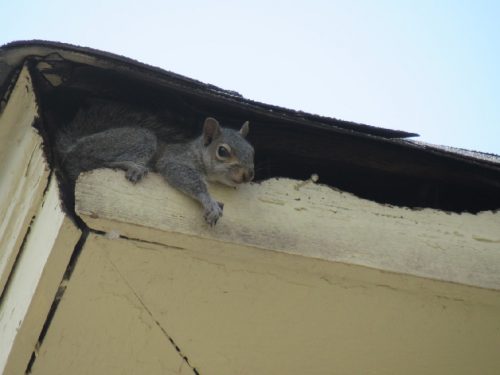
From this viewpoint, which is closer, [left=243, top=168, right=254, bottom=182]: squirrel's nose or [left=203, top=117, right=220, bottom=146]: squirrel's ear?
[left=243, top=168, right=254, bottom=182]: squirrel's nose

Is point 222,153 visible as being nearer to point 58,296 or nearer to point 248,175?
point 248,175

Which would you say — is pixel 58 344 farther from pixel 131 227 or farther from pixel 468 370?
pixel 468 370

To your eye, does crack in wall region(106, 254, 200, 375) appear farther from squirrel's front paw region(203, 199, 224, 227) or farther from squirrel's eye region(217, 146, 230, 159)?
squirrel's eye region(217, 146, 230, 159)

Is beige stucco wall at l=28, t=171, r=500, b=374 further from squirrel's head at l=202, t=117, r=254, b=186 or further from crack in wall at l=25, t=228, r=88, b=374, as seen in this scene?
squirrel's head at l=202, t=117, r=254, b=186

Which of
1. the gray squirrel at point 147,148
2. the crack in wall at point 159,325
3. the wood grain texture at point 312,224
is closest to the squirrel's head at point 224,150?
the gray squirrel at point 147,148

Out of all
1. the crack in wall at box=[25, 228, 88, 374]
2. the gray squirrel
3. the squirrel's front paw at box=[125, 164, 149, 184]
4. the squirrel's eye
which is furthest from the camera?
the squirrel's eye

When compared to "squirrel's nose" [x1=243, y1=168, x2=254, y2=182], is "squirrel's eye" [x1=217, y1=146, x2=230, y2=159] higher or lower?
lower

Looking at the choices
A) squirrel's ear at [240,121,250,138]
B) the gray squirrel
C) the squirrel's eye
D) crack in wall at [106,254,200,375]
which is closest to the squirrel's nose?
the gray squirrel

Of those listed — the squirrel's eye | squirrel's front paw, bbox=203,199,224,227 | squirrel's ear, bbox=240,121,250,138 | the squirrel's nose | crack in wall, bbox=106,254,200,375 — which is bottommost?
crack in wall, bbox=106,254,200,375

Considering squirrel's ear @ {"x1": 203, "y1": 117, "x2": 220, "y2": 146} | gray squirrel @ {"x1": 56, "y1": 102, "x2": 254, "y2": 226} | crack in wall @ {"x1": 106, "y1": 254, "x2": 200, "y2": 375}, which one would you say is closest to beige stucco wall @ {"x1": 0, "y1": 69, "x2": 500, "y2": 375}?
crack in wall @ {"x1": 106, "y1": 254, "x2": 200, "y2": 375}

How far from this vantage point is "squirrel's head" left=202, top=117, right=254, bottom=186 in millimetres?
2086

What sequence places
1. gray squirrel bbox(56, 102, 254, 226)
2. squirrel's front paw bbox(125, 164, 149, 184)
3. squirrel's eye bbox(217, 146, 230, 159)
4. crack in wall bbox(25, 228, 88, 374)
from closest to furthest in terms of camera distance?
crack in wall bbox(25, 228, 88, 374) → squirrel's front paw bbox(125, 164, 149, 184) → gray squirrel bbox(56, 102, 254, 226) → squirrel's eye bbox(217, 146, 230, 159)

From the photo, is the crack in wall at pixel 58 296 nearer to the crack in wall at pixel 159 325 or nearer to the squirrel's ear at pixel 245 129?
the crack in wall at pixel 159 325

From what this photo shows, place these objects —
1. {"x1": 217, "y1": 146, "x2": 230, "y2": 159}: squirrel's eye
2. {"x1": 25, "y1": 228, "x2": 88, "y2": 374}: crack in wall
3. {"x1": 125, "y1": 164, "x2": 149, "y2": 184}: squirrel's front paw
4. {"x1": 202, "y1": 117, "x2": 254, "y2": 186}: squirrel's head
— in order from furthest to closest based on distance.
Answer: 1. {"x1": 217, "y1": 146, "x2": 230, "y2": 159}: squirrel's eye
2. {"x1": 202, "y1": 117, "x2": 254, "y2": 186}: squirrel's head
3. {"x1": 125, "y1": 164, "x2": 149, "y2": 184}: squirrel's front paw
4. {"x1": 25, "y1": 228, "x2": 88, "y2": 374}: crack in wall
